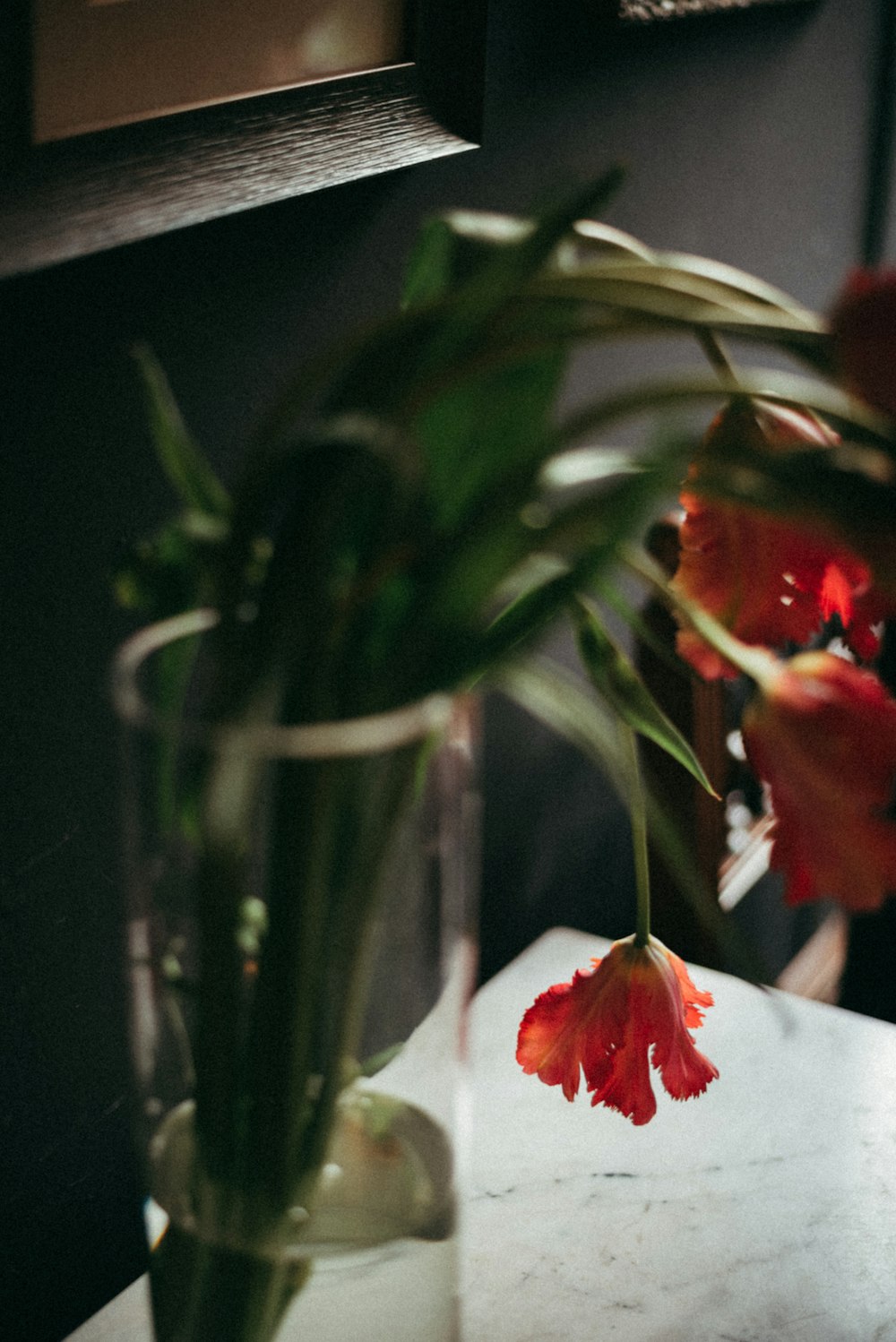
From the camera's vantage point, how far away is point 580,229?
1.61 ft

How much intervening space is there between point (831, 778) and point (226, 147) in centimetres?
44

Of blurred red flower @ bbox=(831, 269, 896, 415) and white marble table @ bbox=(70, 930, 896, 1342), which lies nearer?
blurred red flower @ bbox=(831, 269, 896, 415)

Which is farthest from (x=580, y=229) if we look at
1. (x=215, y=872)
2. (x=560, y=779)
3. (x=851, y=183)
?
(x=851, y=183)

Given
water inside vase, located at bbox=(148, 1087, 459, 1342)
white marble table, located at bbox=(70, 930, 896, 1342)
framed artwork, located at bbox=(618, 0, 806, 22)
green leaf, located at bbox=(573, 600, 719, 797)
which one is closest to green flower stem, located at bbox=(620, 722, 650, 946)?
green leaf, located at bbox=(573, 600, 719, 797)

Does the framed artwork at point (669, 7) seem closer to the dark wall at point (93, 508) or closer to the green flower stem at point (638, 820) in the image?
the dark wall at point (93, 508)

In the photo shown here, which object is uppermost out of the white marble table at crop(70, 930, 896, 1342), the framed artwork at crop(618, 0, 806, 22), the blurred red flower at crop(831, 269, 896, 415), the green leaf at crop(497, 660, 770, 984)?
the blurred red flower at crop(831, 269, 896, 415)

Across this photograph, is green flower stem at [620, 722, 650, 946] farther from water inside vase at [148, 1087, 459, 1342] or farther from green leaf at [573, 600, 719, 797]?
water inside vase at [148, 1087, 459, 1342]

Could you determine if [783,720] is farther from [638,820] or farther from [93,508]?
[93,508]

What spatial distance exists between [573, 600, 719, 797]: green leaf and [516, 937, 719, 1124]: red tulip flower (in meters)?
0.09

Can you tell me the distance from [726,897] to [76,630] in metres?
1.06

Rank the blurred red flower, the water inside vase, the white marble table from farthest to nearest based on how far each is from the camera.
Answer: the white marble table → the water inside vase → the blurred red flower

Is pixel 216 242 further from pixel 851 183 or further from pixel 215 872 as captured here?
pixel 851 183

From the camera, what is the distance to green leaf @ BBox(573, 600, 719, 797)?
0.50m

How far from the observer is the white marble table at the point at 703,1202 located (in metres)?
0.70
